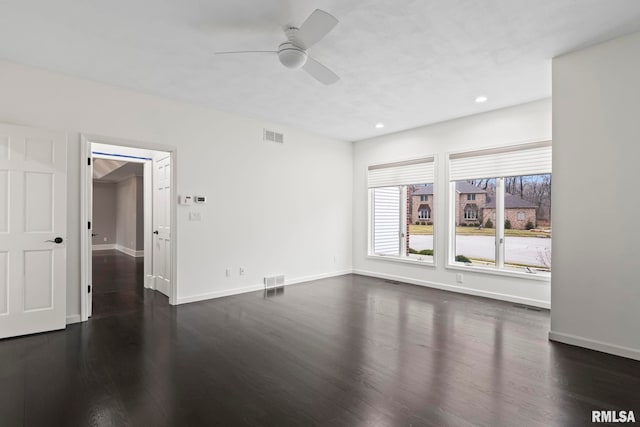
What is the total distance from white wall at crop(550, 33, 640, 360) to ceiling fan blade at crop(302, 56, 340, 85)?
2.45 m

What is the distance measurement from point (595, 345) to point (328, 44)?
13.0 feet

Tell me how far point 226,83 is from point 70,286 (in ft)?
10.3

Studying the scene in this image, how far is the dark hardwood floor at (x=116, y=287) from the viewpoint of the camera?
446 centimetres

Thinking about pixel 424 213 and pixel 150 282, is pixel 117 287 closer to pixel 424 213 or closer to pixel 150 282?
pixel 150 282

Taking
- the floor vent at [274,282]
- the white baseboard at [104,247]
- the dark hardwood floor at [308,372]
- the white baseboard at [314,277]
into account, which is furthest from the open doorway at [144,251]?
the white baseboard at [104,247]

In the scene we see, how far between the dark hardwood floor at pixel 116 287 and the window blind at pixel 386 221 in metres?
4.56

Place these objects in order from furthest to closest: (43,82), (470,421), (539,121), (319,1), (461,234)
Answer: (461,234) → (539,121) → (43,82) → (319,1) → (470,421)

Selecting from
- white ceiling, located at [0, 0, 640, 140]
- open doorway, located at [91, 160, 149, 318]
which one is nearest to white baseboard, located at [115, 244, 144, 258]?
open doorway, located at [91, 160, 149, 318]

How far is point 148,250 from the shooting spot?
5734 mm

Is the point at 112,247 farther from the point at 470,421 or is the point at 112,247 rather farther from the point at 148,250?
the point at 470,421

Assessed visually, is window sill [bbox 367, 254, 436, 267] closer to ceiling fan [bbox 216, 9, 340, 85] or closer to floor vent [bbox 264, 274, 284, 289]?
floor vent [bbox 264, 274, 284, 289]

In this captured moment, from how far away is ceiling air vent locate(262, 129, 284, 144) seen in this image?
5.68m

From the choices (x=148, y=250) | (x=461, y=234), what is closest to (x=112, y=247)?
(x=148, y=250)

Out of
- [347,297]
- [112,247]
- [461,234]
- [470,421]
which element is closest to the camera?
[470,421]
